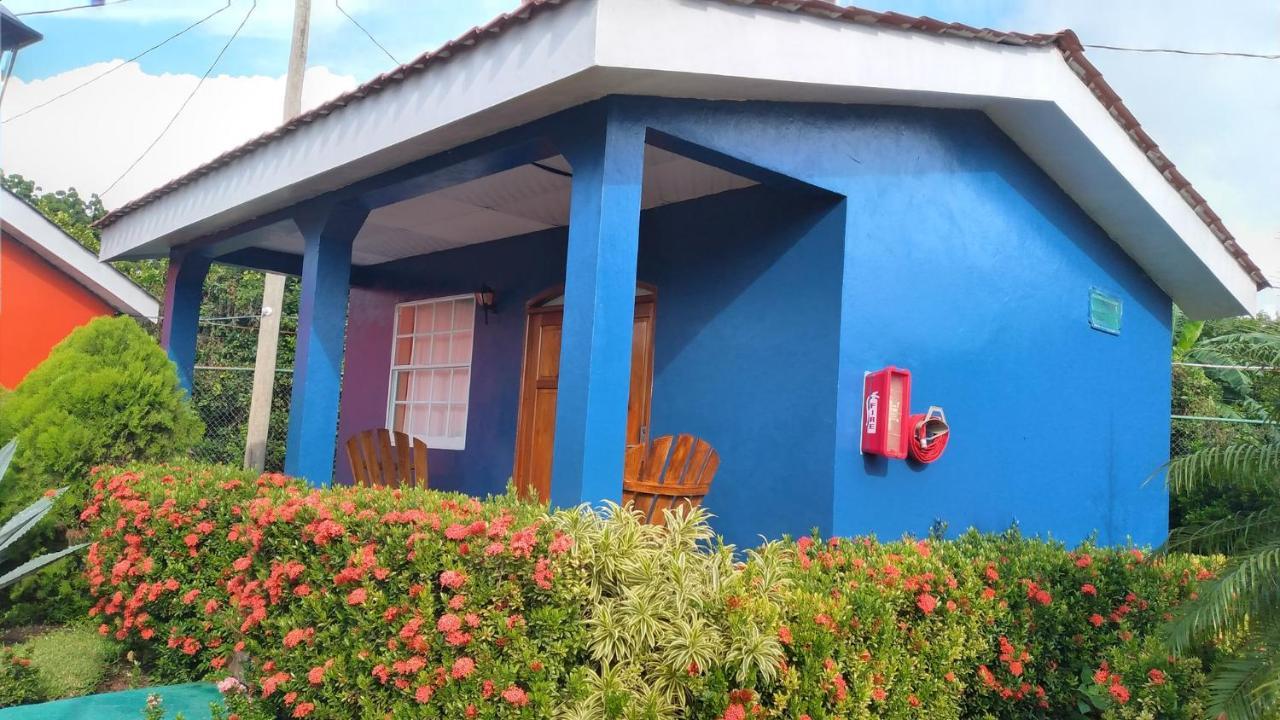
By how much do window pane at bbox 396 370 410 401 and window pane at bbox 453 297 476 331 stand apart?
3.92ft

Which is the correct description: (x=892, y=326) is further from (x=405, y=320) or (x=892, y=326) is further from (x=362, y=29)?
(x=362, y=29)

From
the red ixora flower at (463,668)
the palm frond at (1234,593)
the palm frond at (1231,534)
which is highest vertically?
the palm frond at (1231,534)

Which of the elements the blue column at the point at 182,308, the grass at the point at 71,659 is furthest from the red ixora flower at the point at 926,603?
the blue column at the point at 182,308

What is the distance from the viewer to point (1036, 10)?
74.7 feet

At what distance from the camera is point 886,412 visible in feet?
17.0

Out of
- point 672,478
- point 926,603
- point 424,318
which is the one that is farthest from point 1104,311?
point 424,318

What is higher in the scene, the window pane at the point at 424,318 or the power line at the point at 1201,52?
the power line at the point at 1201,52

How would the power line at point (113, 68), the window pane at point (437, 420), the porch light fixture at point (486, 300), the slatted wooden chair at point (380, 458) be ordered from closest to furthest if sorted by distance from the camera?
the slatted wooden chair at point (380, 458), the porch light fixture at point (486, 300), the window pane at point (437, 420), the power line at point (113, 68)

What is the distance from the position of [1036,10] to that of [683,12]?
22.4m

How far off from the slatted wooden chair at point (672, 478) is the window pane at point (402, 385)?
4785mm

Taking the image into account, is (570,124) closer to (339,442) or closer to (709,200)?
(709,200)

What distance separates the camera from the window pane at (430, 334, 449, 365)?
28.9 feet

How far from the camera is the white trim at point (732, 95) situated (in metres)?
4.09

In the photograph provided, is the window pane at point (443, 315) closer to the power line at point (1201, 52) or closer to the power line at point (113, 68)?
the power line at point (1201, 52)
